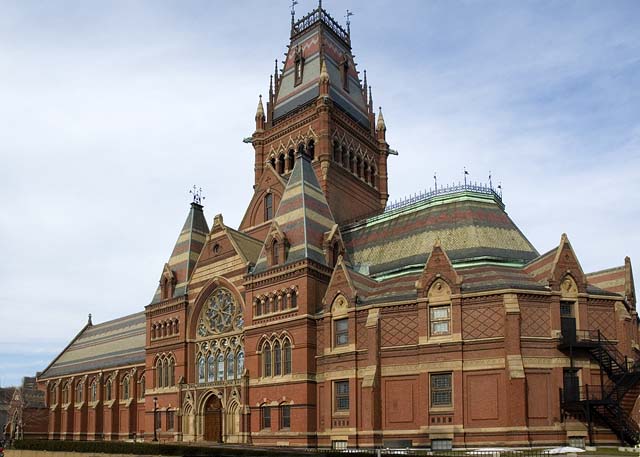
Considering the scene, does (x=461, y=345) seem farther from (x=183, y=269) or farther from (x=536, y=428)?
(x=183, y=269)

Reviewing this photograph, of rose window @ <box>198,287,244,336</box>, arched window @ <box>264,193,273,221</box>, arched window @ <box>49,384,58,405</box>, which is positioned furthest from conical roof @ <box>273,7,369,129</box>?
arched window @ <box>49,384,58,405</box>

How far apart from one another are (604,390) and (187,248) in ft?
123

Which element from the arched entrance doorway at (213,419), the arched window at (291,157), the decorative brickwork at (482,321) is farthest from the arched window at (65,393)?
the decorative brickwork at (482,321)

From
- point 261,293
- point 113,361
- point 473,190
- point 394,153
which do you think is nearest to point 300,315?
point 261,293

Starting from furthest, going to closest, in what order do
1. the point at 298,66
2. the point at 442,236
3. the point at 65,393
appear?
1. the point at 65,393
2. the point at 298,66
3. the point at 442,236

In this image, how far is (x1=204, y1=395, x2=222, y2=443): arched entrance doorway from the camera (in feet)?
183

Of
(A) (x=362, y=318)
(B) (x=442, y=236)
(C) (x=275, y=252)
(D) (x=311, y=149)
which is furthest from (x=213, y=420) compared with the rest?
(D) (x=311, y=149)

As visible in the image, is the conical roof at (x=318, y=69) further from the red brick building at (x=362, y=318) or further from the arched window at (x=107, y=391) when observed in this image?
the arched window at (x=107, y=391)

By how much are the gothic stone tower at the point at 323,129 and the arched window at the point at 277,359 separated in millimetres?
13506

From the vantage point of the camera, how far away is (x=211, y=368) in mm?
58500

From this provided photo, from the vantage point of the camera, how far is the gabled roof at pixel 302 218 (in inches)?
2131

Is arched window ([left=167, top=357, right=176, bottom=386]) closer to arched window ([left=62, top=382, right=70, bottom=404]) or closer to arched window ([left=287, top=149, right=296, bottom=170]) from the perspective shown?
arched window ([left=287, top=149, right=296, bottom=170])

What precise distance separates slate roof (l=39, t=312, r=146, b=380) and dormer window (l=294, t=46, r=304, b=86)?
3440cm

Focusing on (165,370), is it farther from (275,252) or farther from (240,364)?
(275,252)
